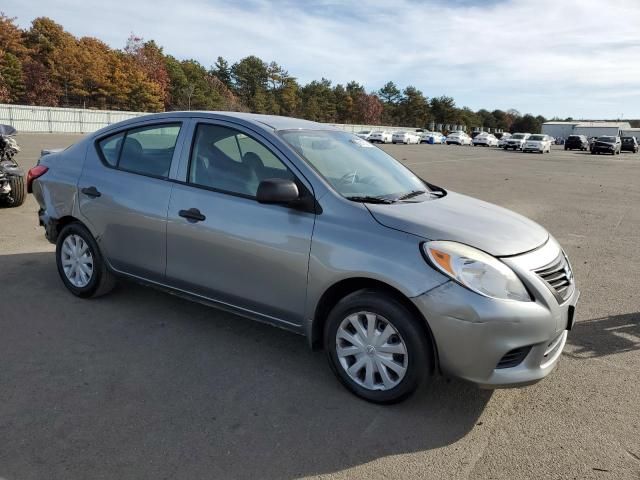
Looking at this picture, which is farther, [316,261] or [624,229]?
[624,229]

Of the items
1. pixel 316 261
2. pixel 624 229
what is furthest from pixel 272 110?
pixel 316 261

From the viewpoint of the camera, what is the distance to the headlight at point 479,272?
2.83 meters

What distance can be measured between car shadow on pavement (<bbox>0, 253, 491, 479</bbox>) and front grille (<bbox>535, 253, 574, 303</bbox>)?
0.81 meters

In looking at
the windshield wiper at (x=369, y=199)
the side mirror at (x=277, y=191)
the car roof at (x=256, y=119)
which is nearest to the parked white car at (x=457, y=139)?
the car roof at (x=256, y=119)

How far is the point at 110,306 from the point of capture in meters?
4.55

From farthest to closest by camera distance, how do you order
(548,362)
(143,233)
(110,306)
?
1. (110,306)
2. (143,233)
3. (548,362)

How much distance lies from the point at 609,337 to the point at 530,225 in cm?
147

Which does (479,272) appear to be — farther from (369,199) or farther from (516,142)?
(516,142)

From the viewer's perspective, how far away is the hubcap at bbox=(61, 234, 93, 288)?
459 cm

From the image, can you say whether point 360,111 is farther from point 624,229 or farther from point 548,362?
point 548,362

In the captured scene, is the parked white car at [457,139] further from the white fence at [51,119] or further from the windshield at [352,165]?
the windshield at [352,165]

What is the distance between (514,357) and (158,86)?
69931 millimetres

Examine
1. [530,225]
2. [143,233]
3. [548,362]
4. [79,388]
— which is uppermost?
[530,225]

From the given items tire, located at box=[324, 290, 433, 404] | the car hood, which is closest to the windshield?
the car hood
